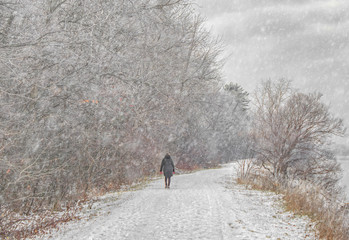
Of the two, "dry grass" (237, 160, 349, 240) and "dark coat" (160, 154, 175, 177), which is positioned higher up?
"dark coat" (160, 154, 175, 177)

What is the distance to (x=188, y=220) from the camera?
873 centimetres

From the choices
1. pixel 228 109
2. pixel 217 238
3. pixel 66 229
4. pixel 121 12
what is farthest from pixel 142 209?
pixel 228 109

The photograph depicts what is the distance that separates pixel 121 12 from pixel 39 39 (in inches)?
170

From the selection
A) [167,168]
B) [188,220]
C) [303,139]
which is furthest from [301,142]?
[188,220]

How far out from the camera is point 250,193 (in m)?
14.6

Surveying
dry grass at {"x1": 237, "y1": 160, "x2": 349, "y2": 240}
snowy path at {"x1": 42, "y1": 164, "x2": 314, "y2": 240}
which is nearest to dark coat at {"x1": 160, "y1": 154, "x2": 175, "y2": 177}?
snowy path at {"x1": 42, "y1": 164, "x2": 314, "y2": 240}

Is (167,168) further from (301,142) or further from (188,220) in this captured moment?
(301,142)

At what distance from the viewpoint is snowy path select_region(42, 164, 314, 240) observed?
25.0 ft

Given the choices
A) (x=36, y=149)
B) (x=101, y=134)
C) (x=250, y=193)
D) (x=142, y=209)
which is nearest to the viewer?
(x=36, y=149)

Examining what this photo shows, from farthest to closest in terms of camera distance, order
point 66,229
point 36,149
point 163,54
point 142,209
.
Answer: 1. point 163,54
2. point 142,209
3. point 36,149
4. point 66,229

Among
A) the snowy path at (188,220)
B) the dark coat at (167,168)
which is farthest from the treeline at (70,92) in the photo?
the dark coat at (167,168)

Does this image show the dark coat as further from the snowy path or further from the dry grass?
the dry grass

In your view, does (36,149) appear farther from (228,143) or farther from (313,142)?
(228,143)

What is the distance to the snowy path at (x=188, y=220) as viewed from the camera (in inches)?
300
